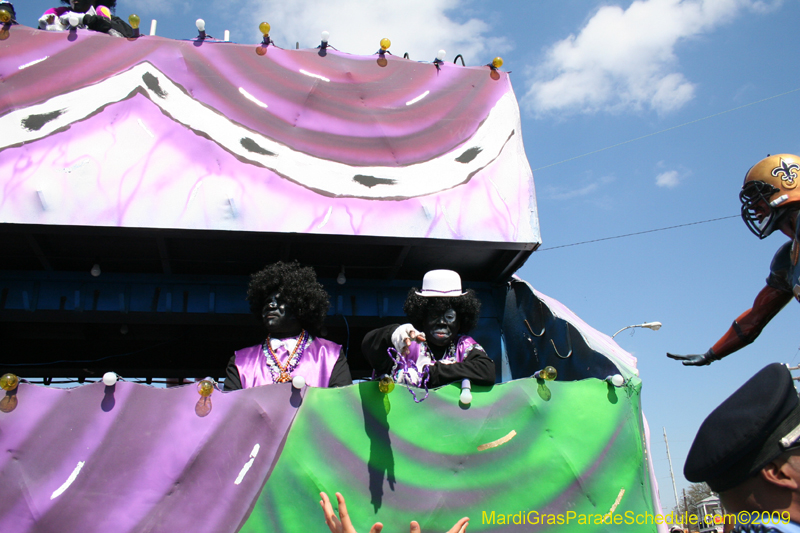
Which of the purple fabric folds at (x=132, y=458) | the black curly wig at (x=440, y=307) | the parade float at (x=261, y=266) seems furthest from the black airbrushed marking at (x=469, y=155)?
the purple fabric folds at (x=132, y=458)

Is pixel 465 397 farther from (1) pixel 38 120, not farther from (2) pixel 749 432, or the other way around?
(1) pixel 38 120

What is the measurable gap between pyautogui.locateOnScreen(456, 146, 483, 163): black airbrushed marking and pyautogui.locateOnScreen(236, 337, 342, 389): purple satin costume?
1.91 m

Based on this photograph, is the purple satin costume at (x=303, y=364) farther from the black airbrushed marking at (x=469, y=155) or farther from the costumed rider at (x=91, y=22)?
the costumed rider at (x=91, y=22)

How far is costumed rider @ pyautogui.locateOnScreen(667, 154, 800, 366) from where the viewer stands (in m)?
3.17

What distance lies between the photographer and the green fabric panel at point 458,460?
9.73 ft

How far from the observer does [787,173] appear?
3.19m

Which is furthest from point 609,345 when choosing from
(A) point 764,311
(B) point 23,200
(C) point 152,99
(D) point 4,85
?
(D) point 4,85

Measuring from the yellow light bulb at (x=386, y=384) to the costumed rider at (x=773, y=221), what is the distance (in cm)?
215

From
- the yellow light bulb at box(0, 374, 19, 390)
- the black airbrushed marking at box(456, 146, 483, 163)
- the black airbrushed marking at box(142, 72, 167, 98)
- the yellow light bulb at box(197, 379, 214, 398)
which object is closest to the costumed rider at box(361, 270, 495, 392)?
the yellow light bulb at box(197, 379, 214, 398)

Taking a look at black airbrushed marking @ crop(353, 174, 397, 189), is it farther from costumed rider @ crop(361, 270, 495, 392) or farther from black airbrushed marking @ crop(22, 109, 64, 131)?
black airbrushed marking @ crop(22, 109, 64, 131)

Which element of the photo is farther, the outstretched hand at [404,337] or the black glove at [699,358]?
the black glove at [699,358]

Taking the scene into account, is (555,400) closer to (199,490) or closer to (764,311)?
(764,311)

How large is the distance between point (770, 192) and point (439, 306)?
1933 mm

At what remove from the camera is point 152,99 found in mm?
4523
